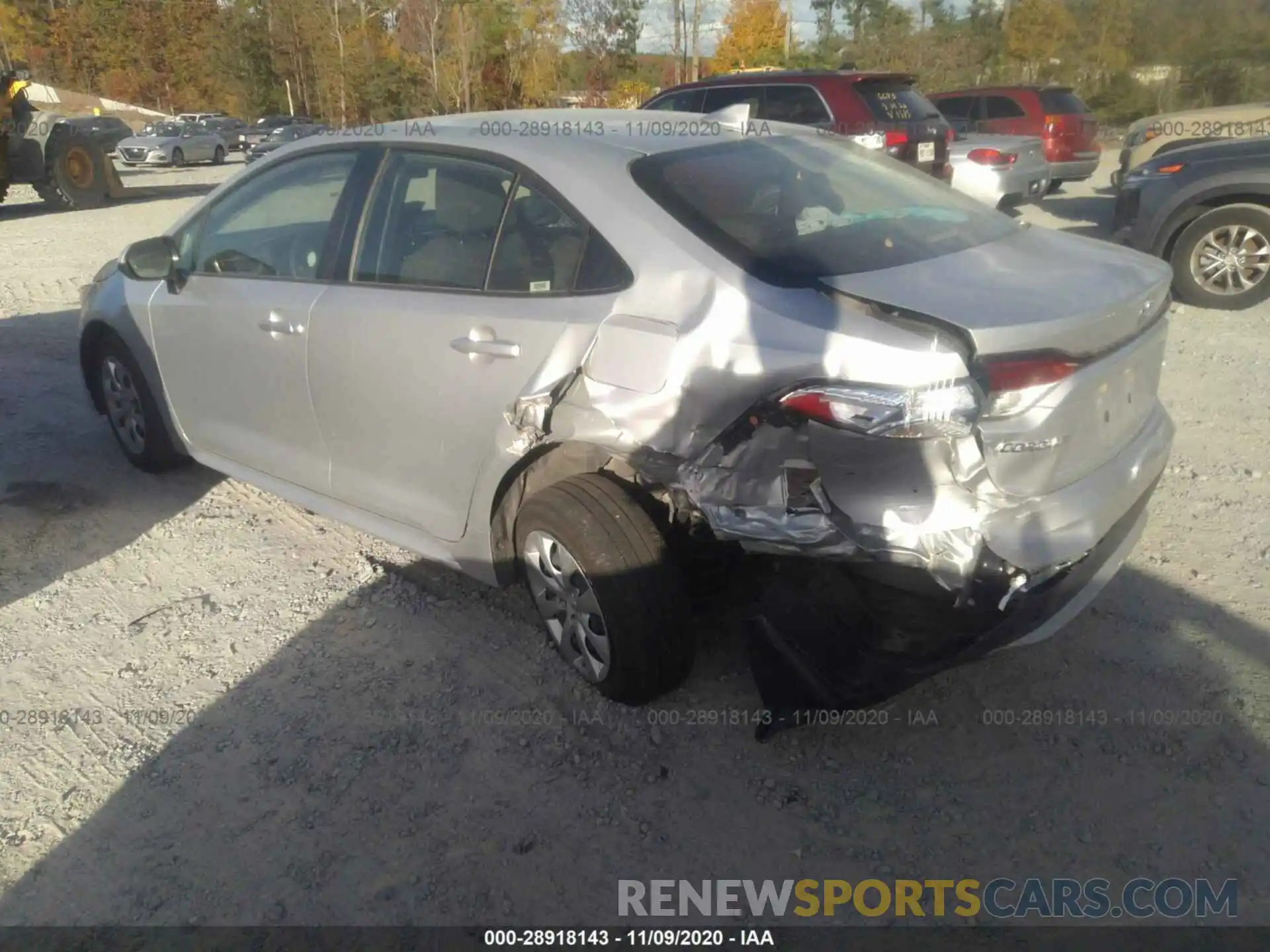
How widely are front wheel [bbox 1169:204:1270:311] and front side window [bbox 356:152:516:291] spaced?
6.14 meters

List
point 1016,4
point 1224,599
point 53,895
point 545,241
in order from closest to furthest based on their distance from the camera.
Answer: point 53,895 < point 545,241 < point 1224,599 < point 1016,4

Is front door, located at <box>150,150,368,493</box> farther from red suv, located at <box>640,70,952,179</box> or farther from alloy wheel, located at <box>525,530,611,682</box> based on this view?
red suv, located at <box>640,70,952,179</box>

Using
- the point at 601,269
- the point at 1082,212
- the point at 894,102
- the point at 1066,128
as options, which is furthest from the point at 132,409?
the point at 1066,128

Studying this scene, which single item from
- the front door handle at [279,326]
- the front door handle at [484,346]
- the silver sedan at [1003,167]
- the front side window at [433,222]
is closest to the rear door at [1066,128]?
the silver sedan at [1003,167]

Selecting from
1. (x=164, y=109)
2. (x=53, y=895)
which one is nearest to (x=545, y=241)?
(x=53, y=895)

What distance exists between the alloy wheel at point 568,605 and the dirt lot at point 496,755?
164mm

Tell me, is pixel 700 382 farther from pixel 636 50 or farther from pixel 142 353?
pixel 636 50

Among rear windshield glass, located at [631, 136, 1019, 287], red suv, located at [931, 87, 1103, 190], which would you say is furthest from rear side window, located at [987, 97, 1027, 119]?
rear windshield glass, located at [631, 136, 1019, 287]

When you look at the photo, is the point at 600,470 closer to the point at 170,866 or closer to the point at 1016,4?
the point at 170,866

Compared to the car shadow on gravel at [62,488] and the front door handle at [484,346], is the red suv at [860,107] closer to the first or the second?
the car shadow on gravel at [62,488]

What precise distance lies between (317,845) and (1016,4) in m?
35.9

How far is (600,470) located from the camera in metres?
3.08

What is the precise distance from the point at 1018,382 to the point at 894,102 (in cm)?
823

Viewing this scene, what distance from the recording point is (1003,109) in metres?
14.1
